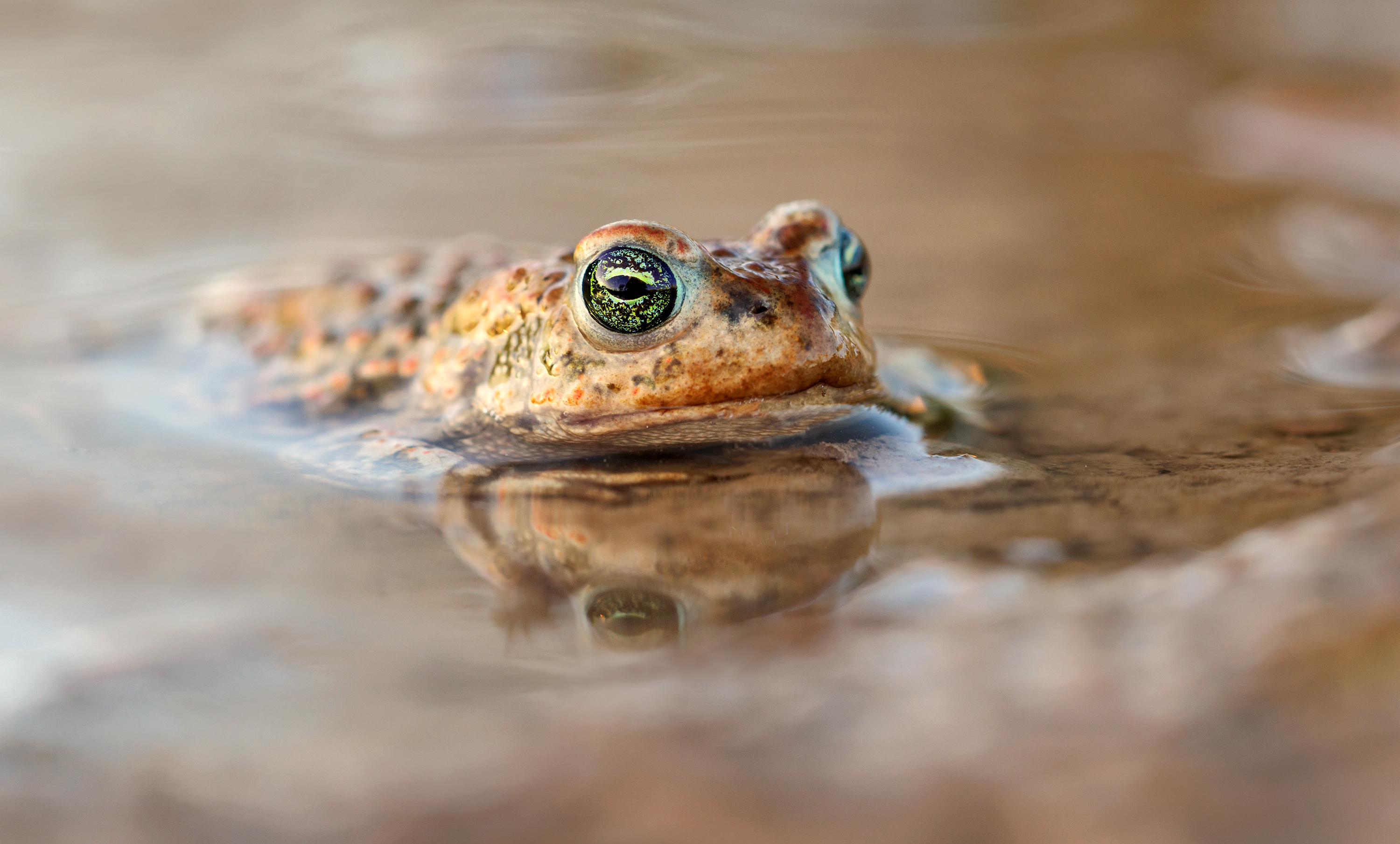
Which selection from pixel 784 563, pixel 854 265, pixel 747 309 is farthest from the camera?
pixel 854 265

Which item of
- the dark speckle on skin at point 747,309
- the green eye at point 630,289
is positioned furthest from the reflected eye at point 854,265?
the green eye at point 630,289

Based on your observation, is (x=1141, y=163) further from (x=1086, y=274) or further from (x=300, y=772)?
(x=300, y=772)

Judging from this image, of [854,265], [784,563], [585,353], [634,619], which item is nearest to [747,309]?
[585,353]

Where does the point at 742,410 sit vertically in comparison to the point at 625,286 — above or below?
below

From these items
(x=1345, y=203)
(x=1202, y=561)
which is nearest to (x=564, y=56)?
(x=1345, y=203)

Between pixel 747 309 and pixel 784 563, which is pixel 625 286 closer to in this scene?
pixel 747 309

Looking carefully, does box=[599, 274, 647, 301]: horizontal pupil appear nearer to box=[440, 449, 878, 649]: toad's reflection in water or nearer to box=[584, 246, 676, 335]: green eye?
box=[584, 246, 676, 335]: green eye

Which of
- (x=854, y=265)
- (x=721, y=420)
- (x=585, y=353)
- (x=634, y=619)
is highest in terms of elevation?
(x=854, y=265)
